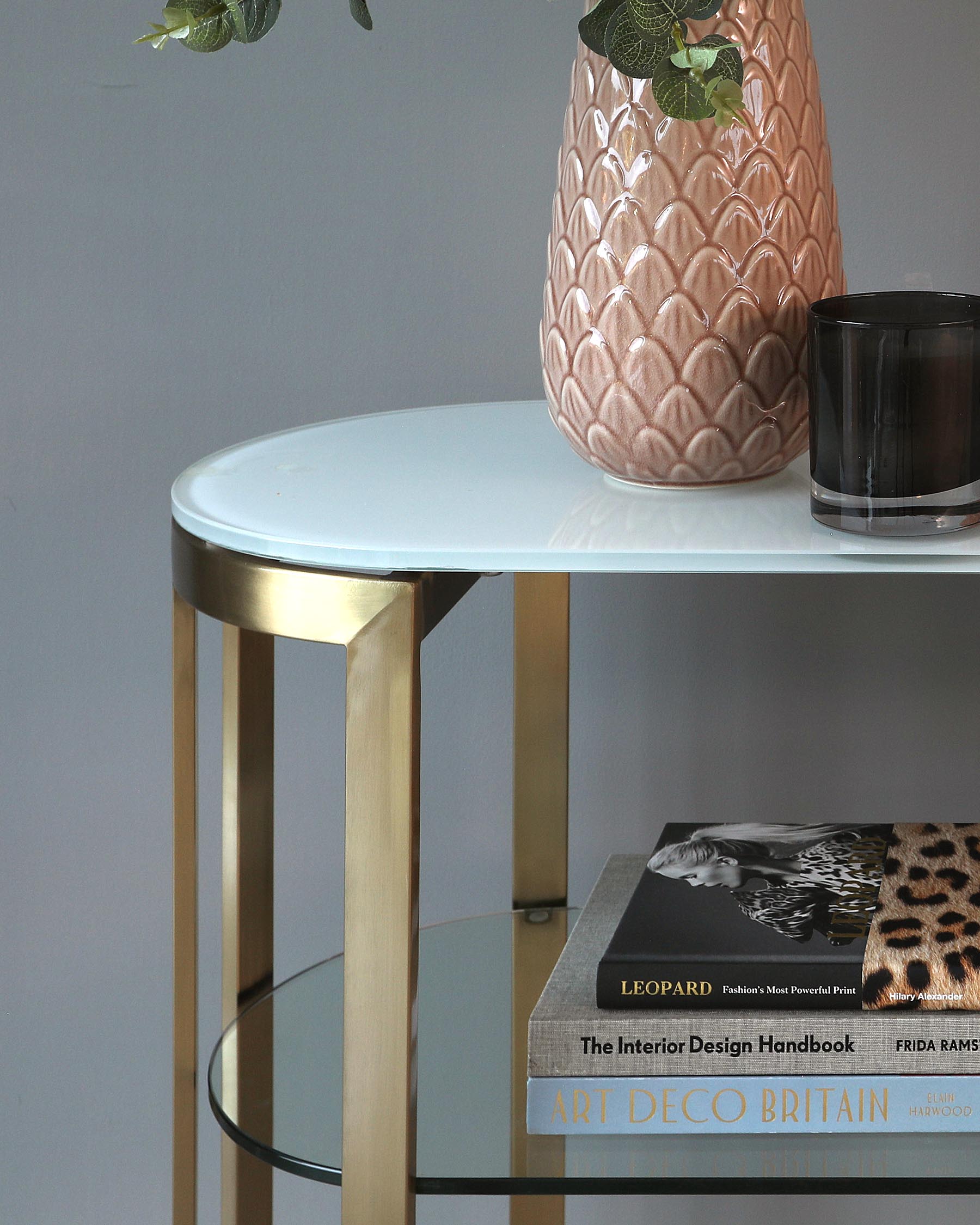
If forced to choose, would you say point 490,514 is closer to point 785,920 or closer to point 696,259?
point 696,259

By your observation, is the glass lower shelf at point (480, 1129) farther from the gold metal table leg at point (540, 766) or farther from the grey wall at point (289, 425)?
the grey wall at point (289, 425)

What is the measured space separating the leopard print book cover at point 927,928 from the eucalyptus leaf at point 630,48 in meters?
0.41

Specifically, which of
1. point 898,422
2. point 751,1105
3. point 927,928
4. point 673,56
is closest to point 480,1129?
point 751,1105

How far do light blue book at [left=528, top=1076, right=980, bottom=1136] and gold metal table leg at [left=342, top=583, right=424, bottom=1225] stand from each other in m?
0.11

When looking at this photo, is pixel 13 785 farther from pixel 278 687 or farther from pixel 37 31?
pixel 37 31

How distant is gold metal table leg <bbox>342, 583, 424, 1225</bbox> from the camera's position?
→ 528mm

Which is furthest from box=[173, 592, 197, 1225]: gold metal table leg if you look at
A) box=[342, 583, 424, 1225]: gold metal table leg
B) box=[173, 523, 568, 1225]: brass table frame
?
box=[342, 583, 424, 1225]: gold metal table leg

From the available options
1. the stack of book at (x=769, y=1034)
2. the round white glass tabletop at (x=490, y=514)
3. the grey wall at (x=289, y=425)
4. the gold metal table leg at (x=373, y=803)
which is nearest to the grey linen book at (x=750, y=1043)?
the stack of book at (x=769, y=1034)

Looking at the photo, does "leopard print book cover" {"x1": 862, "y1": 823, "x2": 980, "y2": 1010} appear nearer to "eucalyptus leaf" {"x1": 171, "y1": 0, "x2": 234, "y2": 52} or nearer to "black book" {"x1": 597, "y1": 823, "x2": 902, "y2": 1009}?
"black book" {"x1": 597, "y1": 823, "x2": 902, "y2": 1009}

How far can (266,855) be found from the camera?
74cm

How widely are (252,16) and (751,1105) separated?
53 cm

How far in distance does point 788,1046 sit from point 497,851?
0.44 metres

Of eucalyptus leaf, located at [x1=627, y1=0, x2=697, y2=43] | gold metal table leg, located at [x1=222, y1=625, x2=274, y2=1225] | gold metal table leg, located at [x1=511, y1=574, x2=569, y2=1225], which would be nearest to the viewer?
eucalyptus leaf, located at [x1=627, y1=0, x2=697, y2=43]

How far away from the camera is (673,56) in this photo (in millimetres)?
493
